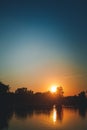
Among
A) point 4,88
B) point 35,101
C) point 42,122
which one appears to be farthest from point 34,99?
point 42,122

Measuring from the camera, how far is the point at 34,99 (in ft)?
520

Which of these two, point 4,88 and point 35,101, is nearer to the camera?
point 4,88

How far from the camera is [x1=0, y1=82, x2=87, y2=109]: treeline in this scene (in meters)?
120

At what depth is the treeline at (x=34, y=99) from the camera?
392 feet

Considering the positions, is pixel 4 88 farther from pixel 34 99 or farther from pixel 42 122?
pixel 42 122

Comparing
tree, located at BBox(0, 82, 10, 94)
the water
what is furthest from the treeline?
the water

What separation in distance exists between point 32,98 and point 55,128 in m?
107

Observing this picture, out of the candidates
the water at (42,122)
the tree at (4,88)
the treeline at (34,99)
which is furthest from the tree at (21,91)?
the water at (42,122)

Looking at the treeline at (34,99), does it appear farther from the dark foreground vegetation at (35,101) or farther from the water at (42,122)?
the water at (42,122)

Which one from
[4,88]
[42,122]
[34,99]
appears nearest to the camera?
[42,122]

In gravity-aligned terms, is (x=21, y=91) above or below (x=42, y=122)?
above

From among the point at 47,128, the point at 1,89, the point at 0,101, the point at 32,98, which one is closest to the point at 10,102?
the point at 1,89

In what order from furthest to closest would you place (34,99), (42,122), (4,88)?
1. (34,99)
2. (4,88)
3. (42,122)

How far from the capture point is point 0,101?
344ft
